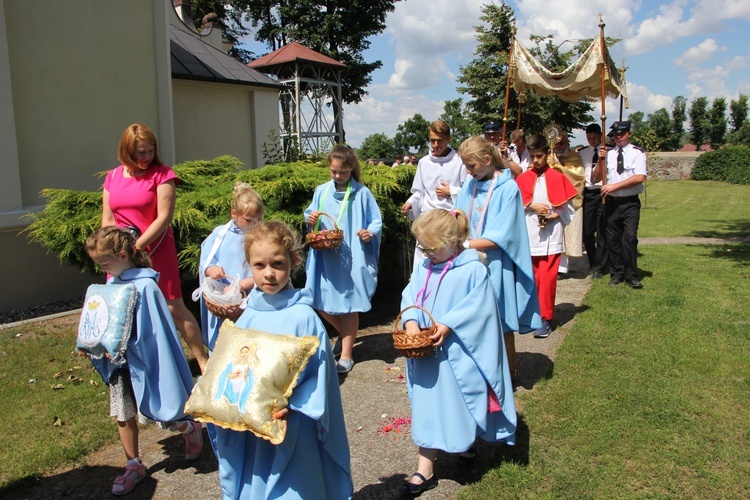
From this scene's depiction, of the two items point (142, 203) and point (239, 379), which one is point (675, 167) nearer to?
point (142, 203)

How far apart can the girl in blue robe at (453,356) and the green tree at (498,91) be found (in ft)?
94.8

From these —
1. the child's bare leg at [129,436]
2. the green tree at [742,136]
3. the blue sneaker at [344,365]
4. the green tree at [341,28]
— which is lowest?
the blue sneaker at [344,365]

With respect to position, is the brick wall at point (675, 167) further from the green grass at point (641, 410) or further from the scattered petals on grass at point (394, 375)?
the scattered petals on grass at point (394, 375)

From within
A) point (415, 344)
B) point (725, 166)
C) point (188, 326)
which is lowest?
point (188, 326)

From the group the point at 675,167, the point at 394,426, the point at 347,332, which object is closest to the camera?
the point at 394,426

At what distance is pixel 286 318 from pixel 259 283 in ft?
0.66

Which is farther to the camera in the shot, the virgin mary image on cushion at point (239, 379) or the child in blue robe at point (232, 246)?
the child in blue robe at point (232, 246)

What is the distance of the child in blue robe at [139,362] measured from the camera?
11.7ft

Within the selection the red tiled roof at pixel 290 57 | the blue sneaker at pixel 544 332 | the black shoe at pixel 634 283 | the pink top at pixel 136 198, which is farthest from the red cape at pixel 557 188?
the red tiled roof at pixel 290 57

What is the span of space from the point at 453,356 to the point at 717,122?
252 feet

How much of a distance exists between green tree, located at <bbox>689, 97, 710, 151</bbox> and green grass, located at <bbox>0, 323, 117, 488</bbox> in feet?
245

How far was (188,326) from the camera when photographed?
4.84 m

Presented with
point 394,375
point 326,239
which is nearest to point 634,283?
point 394,375

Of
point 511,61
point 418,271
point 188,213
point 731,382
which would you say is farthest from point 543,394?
point 511,61
